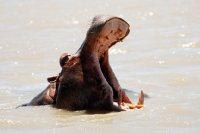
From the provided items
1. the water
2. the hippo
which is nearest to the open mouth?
the hippo

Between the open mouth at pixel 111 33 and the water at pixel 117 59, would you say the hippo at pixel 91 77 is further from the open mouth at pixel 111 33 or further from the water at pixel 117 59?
the water at pixel 117 59

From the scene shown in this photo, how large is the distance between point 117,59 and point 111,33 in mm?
4179

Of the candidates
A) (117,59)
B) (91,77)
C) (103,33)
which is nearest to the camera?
(103,33)

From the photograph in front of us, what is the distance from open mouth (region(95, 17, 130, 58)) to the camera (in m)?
5.95

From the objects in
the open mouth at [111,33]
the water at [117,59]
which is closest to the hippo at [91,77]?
the open mouth at [111,33]

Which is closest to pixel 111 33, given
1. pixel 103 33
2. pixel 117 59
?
pixel 103 33

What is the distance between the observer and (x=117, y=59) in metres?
10.3

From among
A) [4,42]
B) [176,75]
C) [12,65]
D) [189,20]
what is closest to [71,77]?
[176,75]

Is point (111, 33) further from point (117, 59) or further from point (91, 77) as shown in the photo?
point (117, 59)

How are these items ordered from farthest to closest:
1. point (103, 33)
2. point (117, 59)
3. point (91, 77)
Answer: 1. point (117, 59)
2. point (91, 77)
3. point (103, 33)

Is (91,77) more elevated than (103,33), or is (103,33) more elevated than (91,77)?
(103,33)

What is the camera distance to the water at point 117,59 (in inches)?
232

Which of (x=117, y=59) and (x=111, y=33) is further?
(x=117, y=59)

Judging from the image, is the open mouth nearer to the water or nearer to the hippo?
the hippo
